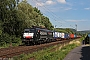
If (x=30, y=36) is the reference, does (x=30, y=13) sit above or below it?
above

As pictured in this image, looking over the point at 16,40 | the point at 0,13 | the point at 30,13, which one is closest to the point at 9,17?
the point at 0,13

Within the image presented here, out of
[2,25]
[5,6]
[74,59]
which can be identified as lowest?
[74,59]

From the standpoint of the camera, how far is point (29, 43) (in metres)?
36.1

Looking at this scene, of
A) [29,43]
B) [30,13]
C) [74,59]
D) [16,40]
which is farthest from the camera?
[30,13]

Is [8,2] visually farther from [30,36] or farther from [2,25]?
[30,36]

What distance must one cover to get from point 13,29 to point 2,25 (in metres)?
4.04

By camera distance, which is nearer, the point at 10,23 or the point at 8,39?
the point at 8,39

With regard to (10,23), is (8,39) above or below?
below

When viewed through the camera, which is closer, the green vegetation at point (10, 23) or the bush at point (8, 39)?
the bush at point (8, 39)

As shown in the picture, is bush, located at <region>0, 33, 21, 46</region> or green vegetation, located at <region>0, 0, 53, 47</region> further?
green vegetation, located at <region>0, 0, 53, 47</region>

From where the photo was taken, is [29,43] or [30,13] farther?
[30,13]

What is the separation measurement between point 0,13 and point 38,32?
24.4ft

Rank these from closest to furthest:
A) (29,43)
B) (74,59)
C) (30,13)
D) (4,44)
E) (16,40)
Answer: (74,59) → (4,44) → (29,43) → (16,40) → (30,13)

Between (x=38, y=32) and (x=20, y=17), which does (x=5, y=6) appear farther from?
(x=38, y=32)
